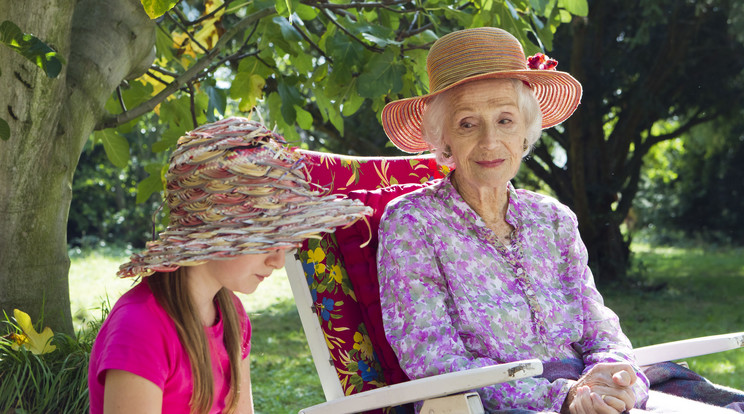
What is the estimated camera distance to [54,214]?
3055 millimetres

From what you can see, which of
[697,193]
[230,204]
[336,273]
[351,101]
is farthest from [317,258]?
[697,193]

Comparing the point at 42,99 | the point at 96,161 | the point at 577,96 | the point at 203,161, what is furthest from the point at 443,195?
the point at 96,161

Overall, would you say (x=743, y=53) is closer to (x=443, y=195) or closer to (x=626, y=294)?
(x=626, y=294)

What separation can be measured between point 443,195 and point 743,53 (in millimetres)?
7831

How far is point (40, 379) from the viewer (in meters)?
2.94

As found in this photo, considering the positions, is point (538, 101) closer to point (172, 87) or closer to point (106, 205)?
point (172, 87)

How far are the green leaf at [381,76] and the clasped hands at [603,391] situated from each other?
143 centimetres

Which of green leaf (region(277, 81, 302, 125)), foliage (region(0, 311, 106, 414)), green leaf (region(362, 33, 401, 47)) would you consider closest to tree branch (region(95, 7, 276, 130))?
green leaf (region(277, 81, 302, 125))

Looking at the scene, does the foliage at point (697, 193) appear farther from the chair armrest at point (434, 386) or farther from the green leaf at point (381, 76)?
the chair armrest at point (434, 386)

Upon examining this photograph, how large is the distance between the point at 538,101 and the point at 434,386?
1.33 meters

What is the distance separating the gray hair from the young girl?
93cm

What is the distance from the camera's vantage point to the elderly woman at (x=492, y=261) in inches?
91.5

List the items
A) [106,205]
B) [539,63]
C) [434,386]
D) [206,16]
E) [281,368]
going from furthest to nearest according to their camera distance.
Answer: [106,205] → [281,368] → [206,16] → [539,63] → [434,386]

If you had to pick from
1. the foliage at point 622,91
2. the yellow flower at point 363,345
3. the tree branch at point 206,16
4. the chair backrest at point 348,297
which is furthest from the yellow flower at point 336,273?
the foliage at point 622,91
